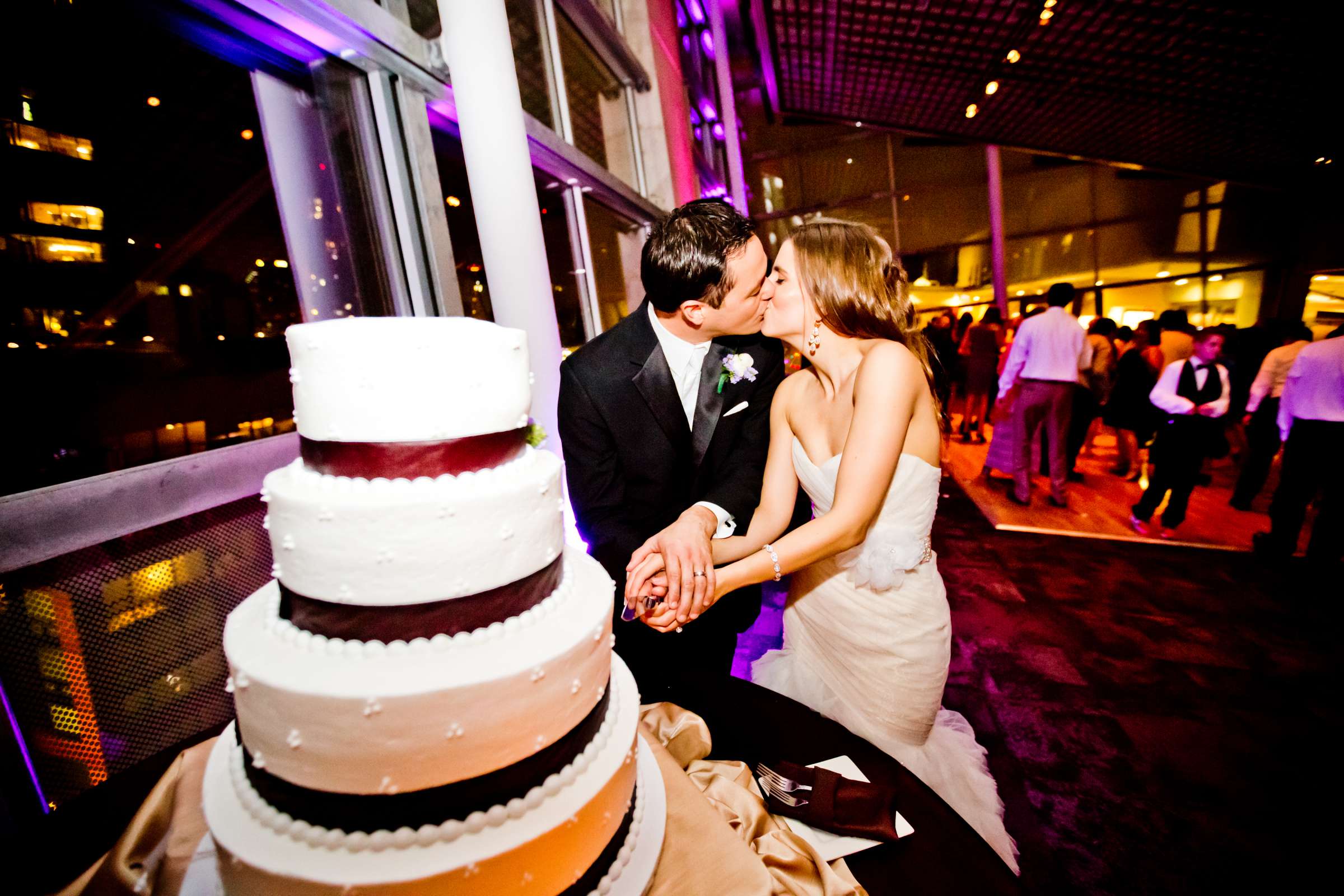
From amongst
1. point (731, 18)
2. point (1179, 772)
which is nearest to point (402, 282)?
point (1179, 772)

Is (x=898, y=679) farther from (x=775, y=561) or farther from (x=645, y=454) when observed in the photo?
(x=645, y=454)

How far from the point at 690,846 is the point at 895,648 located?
1.13 meters

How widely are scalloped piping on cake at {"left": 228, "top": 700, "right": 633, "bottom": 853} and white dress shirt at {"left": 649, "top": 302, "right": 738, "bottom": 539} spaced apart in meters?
1.33

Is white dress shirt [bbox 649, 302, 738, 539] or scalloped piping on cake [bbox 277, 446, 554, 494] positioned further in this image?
white dress shirt [bbox 649, 302, 738, 539]

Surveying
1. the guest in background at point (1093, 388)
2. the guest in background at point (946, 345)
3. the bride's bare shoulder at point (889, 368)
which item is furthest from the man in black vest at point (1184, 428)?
the bride's bare shoulder at point (889, 368)

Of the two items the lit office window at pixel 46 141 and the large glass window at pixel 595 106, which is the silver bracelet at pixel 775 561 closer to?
the lit office window at pixel 46 141

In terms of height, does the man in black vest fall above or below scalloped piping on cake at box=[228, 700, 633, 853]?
below

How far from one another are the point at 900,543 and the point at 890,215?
14.2 m

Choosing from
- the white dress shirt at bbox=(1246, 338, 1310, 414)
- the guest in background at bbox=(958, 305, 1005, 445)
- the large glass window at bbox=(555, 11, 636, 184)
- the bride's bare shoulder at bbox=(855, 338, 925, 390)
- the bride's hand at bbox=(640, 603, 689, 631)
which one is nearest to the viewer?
the bride's hand at bbox=(640, 603, 689, 631)

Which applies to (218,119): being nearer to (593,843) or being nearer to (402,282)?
(402,282)

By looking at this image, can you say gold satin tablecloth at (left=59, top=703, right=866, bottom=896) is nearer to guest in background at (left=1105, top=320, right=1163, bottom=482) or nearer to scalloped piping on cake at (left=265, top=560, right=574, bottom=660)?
scalloped piping on cake at (left=265, top=560, right=574, bottom=660)

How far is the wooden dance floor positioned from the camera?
4.83 m

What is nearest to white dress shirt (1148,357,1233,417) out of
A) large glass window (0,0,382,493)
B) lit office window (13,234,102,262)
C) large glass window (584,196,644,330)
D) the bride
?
the bride

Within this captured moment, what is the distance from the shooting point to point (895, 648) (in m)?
1.86
